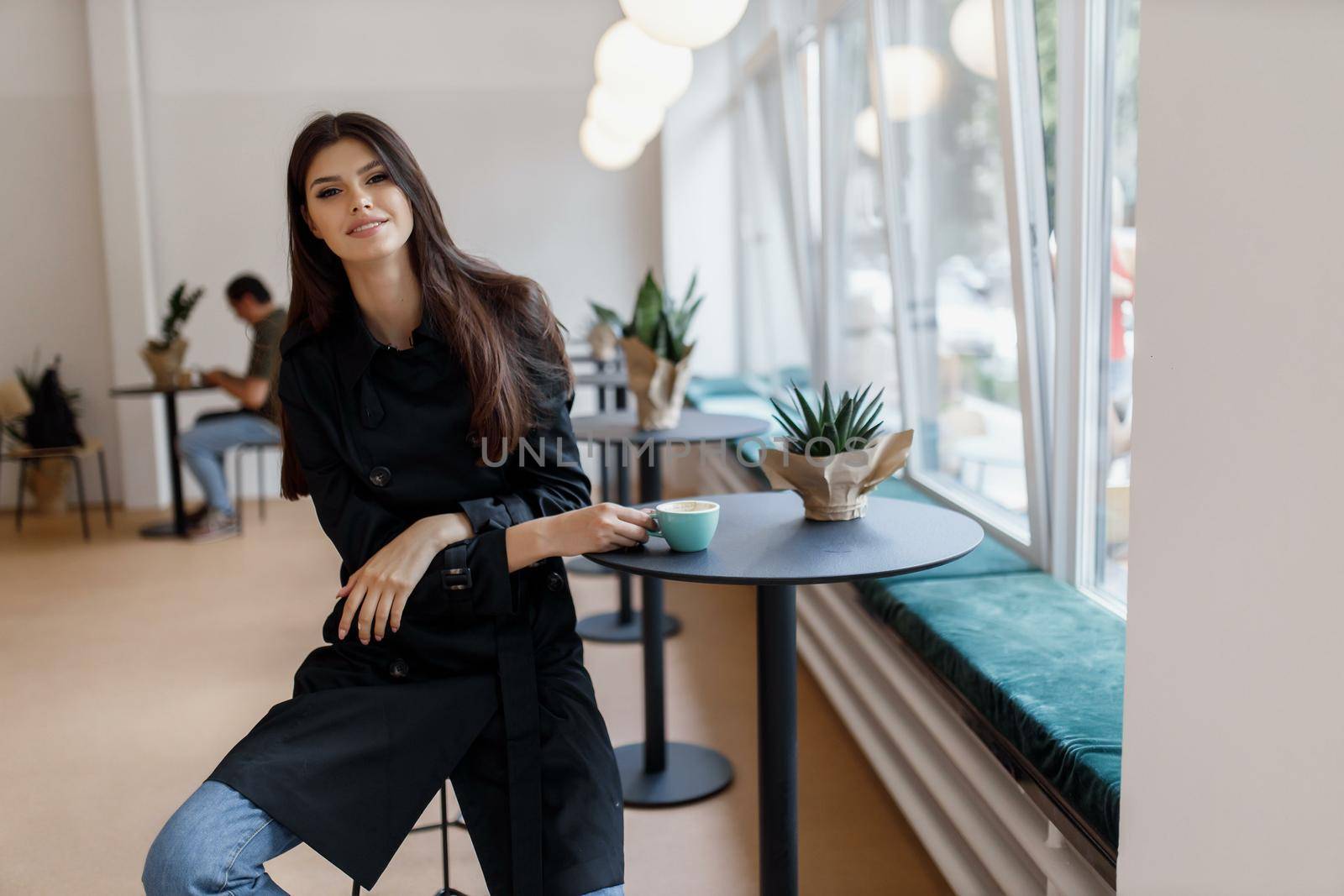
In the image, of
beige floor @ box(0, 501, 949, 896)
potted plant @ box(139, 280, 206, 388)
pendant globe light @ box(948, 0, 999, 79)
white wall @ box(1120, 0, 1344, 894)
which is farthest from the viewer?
potted plant @ box(139, 280, 206, 388)

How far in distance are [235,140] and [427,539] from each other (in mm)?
5691

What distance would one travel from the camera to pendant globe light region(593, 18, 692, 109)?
12.1 feet

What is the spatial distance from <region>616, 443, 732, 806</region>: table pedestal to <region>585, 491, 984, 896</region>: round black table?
33.6 inches

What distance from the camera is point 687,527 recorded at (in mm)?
1701

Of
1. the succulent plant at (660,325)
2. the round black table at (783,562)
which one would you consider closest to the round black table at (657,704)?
the succulent plant at (660,325)

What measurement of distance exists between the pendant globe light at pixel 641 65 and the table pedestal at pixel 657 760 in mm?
1419

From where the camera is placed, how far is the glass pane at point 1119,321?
7.52 ft

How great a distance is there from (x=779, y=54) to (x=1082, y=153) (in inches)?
120

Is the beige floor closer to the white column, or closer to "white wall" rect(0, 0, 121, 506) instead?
the white column

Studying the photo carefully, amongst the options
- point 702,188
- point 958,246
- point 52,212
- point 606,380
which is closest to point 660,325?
point 958,246

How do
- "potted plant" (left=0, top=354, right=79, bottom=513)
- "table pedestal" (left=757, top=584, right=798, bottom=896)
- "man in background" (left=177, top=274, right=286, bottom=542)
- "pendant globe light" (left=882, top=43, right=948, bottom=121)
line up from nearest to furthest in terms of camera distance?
"table pedestal" (left=757, top=584, right=798, bottom=896) → "pendant globe light" (left=882, top=43, right=948, bottom=121) → "man in background" (left=177, top=274, right=286, bottom=542) → "potted plant" (left=0, top=354, right=79, bottom=513)

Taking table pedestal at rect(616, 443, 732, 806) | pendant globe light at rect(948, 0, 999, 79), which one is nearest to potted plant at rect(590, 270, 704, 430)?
table pedestal at rect(616, 443, 732, 806)

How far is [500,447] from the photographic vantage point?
5.82 feet

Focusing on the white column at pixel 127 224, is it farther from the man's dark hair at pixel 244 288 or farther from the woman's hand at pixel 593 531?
the woman's hand at pixel 593 531
